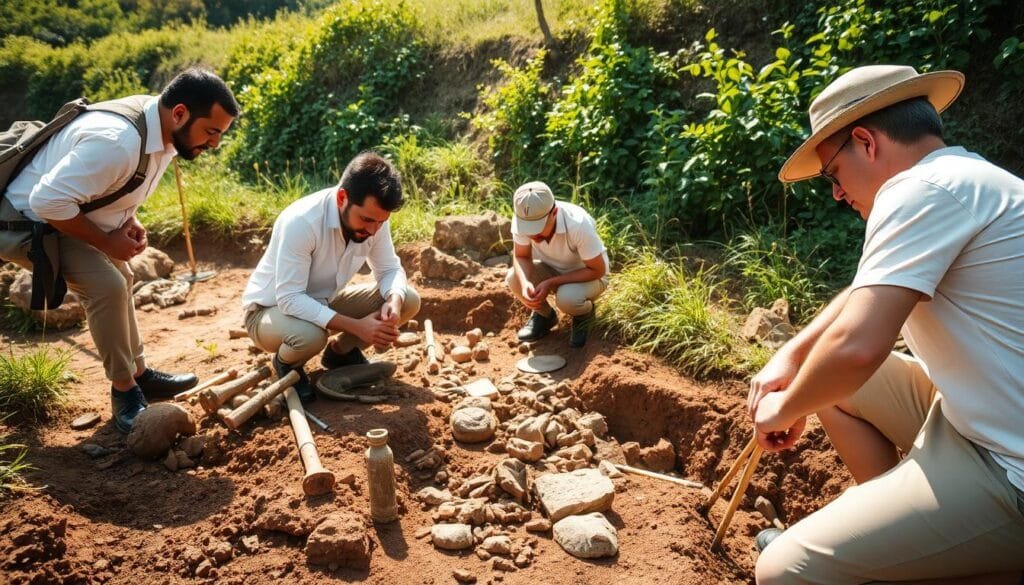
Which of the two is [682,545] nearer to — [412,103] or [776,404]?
[776,404]

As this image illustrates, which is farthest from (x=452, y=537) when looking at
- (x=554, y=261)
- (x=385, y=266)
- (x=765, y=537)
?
(x=554, y=261)

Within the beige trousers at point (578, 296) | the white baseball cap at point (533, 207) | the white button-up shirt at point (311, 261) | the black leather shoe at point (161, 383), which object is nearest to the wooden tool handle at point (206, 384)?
the black leather shoe at point (161, 383)

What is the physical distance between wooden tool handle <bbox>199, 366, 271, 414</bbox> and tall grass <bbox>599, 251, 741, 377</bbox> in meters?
2.25

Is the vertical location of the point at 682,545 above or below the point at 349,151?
Result: below

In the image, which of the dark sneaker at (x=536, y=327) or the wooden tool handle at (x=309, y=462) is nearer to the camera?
the wooden tool handle at (x=309, y=462)

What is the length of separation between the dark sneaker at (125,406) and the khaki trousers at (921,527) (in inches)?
133

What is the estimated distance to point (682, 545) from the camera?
3006mm

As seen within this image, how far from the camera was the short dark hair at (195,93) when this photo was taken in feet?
12.0

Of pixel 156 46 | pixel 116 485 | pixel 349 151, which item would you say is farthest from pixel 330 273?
pixel 156 46

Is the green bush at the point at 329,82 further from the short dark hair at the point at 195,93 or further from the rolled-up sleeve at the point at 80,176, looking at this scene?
the rolled-up sleeve at the point at 80,176

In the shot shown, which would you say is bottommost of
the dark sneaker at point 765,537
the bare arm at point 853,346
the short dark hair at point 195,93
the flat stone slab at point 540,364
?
the dark sneaker at point 765,537

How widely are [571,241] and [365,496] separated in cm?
218

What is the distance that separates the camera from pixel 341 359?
449 centimetres

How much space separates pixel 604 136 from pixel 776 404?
4.18 meters
